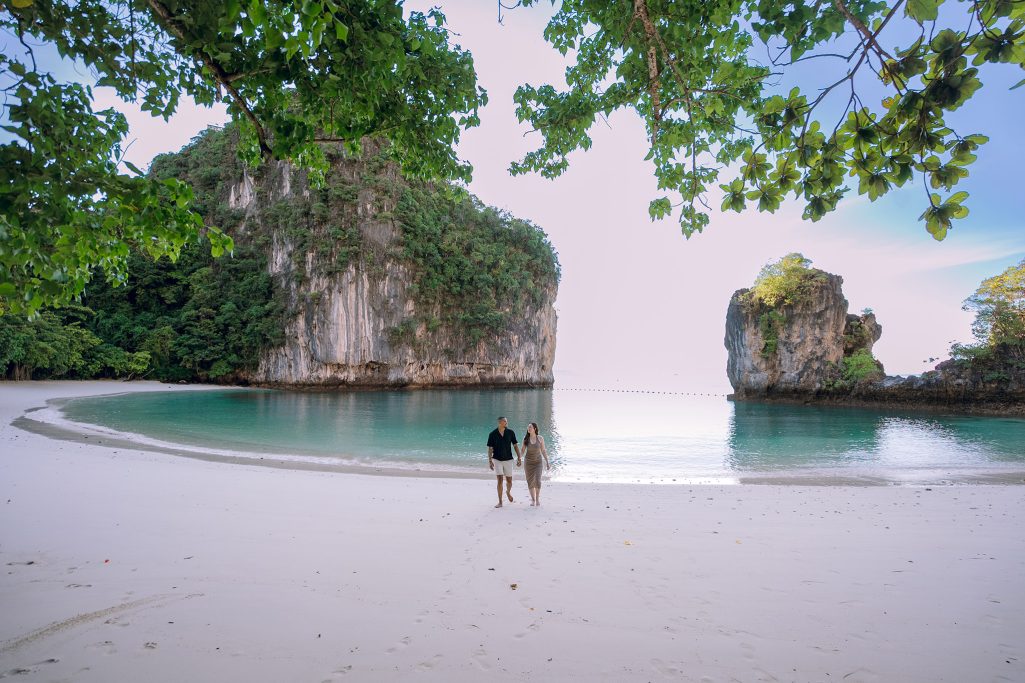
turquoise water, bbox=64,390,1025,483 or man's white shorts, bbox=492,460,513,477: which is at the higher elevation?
man's white shorts, bbox=492,460,513,477

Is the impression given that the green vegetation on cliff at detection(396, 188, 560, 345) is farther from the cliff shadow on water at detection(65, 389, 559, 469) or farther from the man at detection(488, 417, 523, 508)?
the man at detection(488, 417, 523, 508)

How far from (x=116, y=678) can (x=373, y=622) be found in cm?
119

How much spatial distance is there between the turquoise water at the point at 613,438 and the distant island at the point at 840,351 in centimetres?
422

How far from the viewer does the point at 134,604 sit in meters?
2.84

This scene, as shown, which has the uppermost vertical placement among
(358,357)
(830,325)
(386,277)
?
(386,277)

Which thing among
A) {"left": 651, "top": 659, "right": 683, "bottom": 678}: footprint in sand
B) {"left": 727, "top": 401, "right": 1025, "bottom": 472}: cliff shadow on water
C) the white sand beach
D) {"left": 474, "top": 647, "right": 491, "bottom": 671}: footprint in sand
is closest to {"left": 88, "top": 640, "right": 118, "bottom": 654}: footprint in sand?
the white sand beach

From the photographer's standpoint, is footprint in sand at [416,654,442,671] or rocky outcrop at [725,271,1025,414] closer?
footprint in sand at [416,654,442,671]

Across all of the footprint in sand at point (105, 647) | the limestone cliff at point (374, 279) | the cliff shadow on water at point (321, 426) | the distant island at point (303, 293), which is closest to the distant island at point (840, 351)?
the cliff shadow on water at point (321, 426)

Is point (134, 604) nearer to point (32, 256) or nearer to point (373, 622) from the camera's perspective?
point (373, 622)

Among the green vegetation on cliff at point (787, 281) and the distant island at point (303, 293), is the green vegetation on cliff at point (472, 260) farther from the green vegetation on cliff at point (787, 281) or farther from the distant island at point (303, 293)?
the green vegetation on cliff at point (787, 281)

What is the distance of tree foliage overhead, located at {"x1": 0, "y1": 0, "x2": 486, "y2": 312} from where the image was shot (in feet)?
7.22

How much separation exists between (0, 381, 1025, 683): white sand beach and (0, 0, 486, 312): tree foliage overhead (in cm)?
197

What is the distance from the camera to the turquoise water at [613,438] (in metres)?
11.3

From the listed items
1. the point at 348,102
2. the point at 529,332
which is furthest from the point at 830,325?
the point at 348,102
